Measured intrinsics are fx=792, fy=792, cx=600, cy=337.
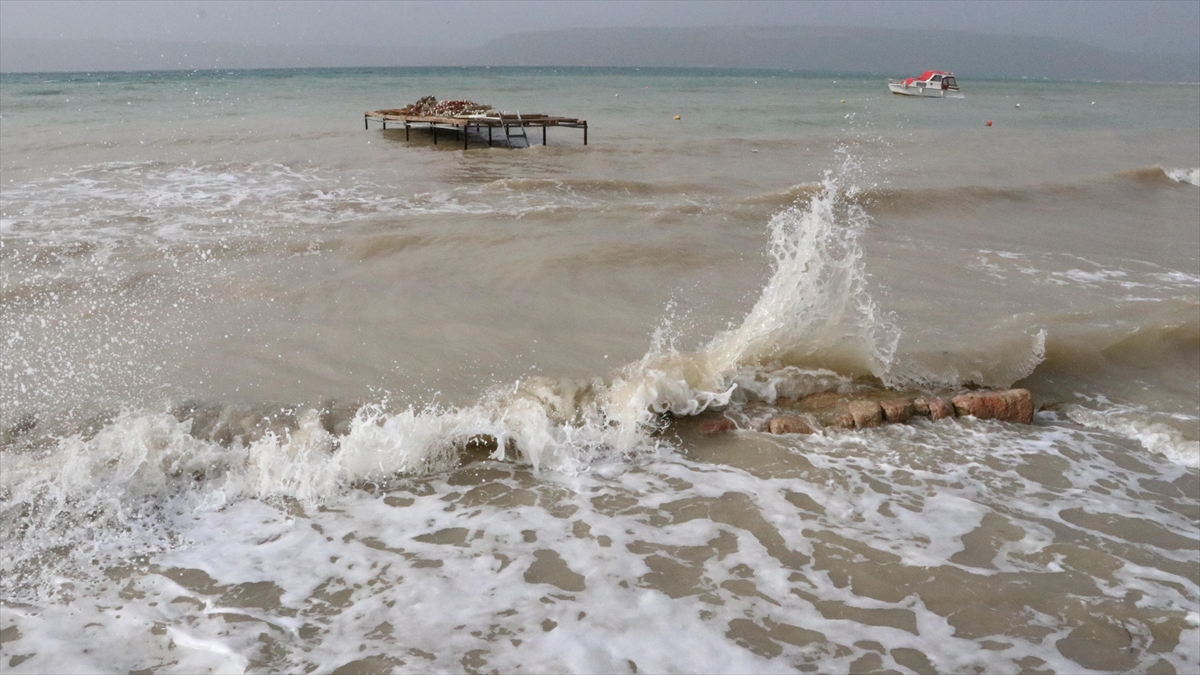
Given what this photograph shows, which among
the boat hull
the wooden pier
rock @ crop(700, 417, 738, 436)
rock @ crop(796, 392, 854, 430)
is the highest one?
the boat hull

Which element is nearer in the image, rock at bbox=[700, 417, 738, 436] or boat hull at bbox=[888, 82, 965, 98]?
rock at bbox=[700, 417, 738, 436]

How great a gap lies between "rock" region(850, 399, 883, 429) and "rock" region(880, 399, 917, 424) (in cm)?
4

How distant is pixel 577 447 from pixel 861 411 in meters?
1.93

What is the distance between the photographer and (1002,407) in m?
5.42

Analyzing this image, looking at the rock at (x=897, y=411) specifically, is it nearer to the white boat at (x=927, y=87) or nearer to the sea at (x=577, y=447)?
the sea at (x=577, y=447)

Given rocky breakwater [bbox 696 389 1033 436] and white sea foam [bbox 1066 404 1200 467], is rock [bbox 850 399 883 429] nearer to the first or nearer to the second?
rocky breakwater [bbox 696 389 1033 436]

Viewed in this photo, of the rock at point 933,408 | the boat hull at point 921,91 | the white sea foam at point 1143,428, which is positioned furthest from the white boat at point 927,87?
the rock at point 933,408

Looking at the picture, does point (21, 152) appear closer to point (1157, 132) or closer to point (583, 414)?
point (583, 414)

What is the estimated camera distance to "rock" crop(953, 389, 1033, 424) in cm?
541

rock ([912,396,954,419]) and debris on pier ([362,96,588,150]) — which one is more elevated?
debris on pier ([362,96,588,150])

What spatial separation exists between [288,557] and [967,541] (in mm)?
3355

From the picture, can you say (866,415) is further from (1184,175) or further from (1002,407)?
(1184,175)

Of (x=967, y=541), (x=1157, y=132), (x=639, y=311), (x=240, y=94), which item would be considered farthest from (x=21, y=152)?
(x=1157, y=132)

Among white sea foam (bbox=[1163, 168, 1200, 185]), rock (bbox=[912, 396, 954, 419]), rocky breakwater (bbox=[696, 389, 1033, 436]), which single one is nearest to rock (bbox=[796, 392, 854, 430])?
rocky breakwater (bbox=[696, 389, 1033, 436])
